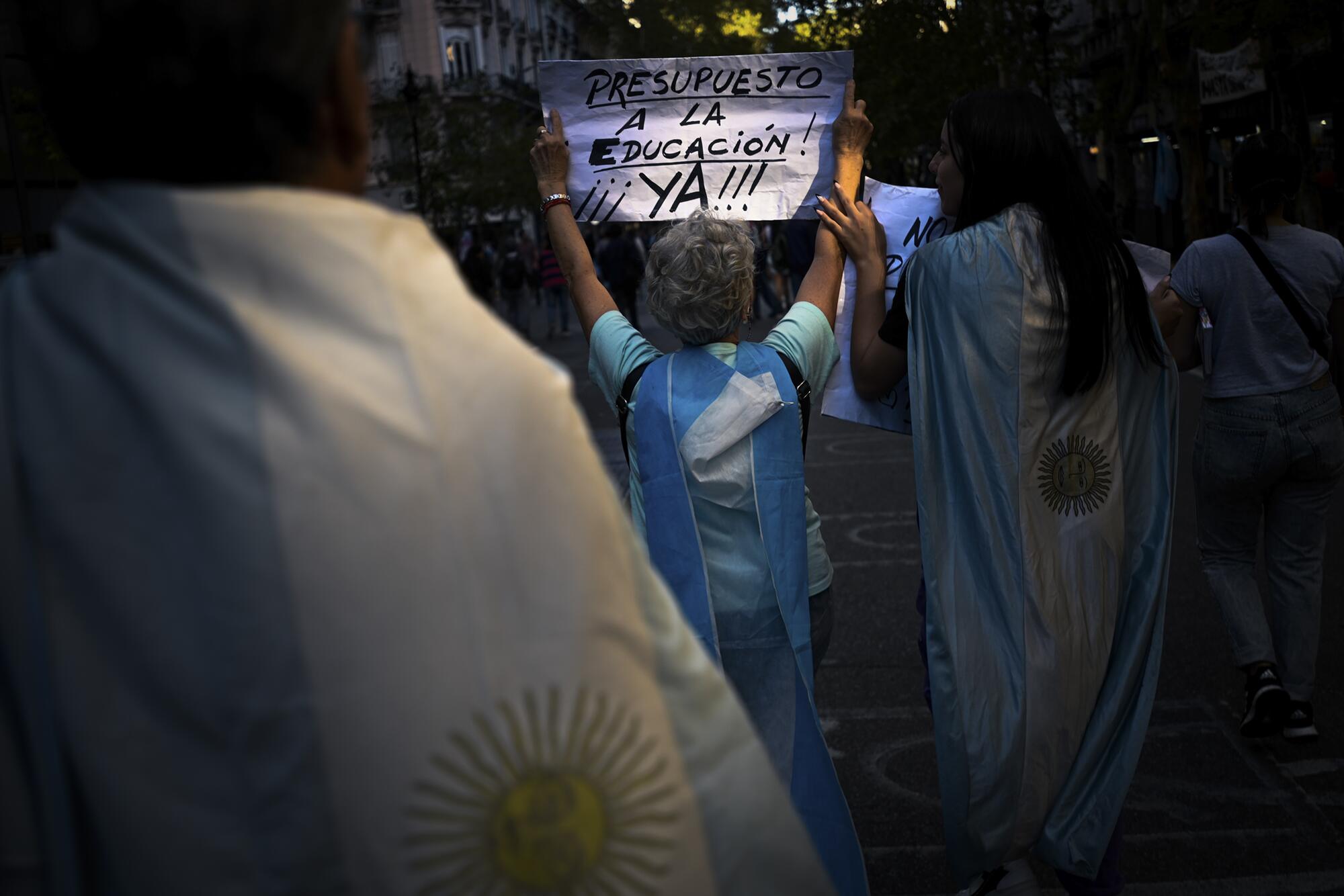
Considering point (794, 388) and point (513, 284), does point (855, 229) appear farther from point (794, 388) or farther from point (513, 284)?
point (513, 284)

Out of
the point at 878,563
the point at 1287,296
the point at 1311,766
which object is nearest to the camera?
the point at 1311,766

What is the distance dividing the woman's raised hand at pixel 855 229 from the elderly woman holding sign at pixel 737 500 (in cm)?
42

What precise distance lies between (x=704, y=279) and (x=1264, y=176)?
246 cm

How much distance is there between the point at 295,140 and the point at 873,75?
1126 inches

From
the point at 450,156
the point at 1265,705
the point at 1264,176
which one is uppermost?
the point at 1264,176

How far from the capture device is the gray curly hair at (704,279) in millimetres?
3086

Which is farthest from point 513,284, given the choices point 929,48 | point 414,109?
point 929,48

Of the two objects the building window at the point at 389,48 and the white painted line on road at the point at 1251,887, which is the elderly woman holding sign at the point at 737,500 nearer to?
the white painted line on road at the point at 1251,887

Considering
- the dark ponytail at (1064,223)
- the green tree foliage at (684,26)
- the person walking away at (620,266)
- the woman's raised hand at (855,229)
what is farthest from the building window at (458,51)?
the dark ponytail at (1064,223)

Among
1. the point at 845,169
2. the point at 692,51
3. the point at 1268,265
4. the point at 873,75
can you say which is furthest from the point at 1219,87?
the point at 692,51

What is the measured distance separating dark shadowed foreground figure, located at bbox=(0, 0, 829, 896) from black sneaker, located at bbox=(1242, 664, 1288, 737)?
3887 mm

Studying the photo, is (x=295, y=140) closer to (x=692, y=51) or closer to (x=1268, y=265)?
(x=1268, y=265)

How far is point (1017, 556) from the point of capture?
10.8 ft

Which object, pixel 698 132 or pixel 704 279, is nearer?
pixel 704 279
